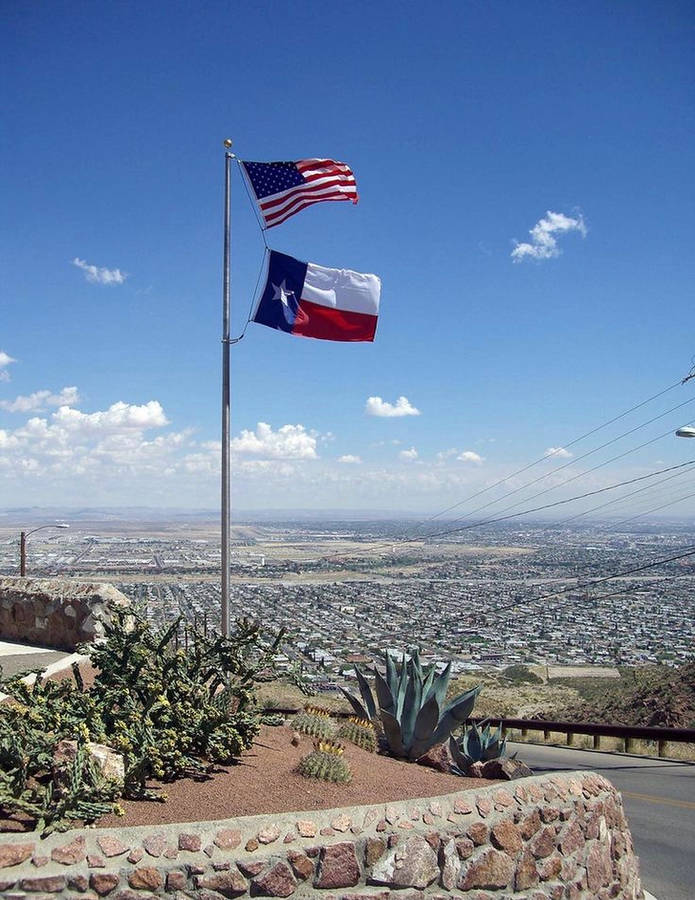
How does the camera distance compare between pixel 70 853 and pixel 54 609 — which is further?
pixel 54 609

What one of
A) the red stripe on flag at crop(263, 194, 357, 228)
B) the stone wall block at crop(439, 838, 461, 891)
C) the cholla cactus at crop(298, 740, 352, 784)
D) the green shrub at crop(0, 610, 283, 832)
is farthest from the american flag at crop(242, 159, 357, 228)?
the stone wall block at crop(439, 838, 461, 891)

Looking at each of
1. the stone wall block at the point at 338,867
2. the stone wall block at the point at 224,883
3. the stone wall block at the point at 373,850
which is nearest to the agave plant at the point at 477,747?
the stone wall block at the point at 373,850

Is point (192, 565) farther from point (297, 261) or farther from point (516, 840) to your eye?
point (516, 840)

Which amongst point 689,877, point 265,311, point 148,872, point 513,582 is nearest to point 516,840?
point 148,872

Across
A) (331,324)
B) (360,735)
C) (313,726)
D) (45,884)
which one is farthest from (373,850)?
(331,324)

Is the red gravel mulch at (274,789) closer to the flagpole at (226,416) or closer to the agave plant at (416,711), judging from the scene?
the agave plant at (416,711)

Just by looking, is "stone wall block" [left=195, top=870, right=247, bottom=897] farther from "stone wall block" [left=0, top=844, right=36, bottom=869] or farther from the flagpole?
the flagpole

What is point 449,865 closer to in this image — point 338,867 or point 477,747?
point 338,867
